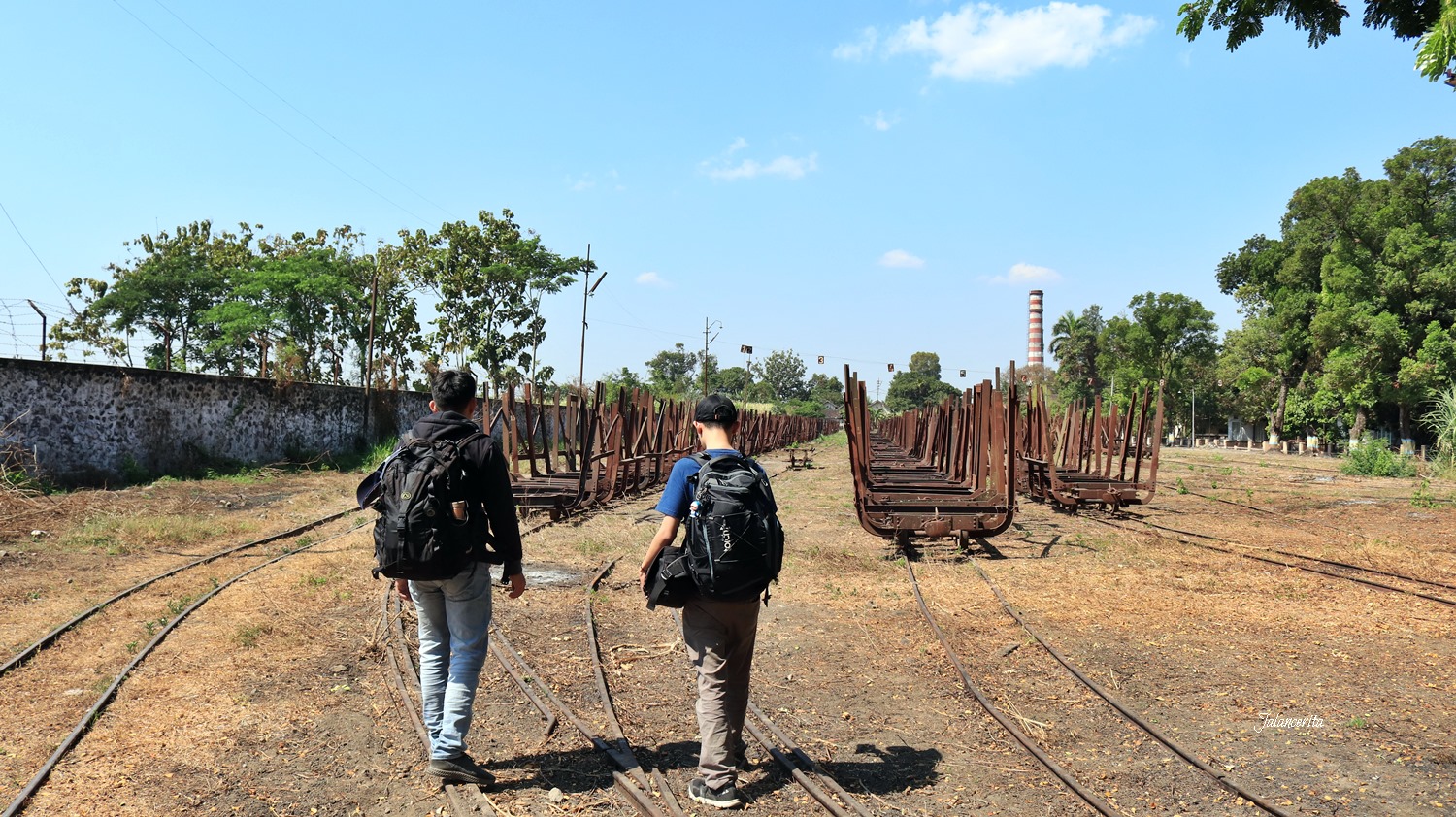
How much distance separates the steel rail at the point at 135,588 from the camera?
5551mm

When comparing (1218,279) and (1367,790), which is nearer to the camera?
(1367,790)

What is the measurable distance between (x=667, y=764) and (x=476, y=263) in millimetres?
36167


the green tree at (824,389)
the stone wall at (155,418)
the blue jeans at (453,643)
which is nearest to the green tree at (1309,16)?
the blue jeans at (453,643)

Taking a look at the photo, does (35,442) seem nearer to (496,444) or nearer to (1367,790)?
(496,444)

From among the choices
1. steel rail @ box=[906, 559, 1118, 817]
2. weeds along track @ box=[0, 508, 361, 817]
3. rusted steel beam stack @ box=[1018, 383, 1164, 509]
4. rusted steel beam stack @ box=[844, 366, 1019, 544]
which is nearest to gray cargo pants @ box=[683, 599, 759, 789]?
steel rail @ box=[906, 559, 1118, 817]

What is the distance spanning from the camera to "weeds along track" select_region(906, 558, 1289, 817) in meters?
3.82

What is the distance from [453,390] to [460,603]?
2.90ft

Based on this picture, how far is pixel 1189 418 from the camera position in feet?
210

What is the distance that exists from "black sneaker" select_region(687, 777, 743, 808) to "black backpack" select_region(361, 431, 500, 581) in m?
1.33

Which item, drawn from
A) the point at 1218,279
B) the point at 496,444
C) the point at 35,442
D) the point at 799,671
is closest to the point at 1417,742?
the point at 799,671

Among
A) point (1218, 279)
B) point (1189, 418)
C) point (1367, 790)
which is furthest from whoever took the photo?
point (1189, 418)

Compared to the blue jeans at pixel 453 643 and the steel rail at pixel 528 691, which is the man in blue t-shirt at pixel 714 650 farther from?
the steel rail at pixel 528 691

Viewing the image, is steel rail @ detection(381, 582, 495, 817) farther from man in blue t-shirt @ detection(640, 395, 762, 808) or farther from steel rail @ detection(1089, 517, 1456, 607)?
steel rail @ detection(1089, 517, 1456, 607)

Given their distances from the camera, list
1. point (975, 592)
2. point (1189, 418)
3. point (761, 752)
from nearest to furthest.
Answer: point (761, 752)
point (975, 592)
point (1189, 418)
